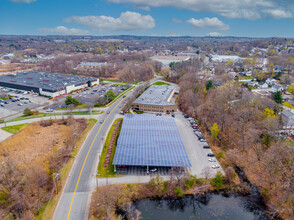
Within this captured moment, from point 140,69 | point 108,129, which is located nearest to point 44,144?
point 108,129

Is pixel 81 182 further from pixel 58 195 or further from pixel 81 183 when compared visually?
pixel 58 195

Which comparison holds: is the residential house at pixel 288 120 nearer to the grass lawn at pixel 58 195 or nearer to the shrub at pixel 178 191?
the shrub at pixel 178 191

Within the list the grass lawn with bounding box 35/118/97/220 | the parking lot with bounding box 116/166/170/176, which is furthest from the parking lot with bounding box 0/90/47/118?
the parking lot with bounding box 116/166/170/176

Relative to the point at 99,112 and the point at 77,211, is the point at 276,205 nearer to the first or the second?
the point at 77,211

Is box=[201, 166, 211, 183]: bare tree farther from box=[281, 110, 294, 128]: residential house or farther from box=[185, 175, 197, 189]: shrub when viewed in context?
box=[281, 110, 294, 128]: residential house

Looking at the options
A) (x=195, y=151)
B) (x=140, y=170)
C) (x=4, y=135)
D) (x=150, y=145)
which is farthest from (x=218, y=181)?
(x=4, y=135)

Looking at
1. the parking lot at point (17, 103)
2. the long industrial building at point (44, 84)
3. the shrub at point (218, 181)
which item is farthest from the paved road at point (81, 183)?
the long industrial building at point (44, 84)
